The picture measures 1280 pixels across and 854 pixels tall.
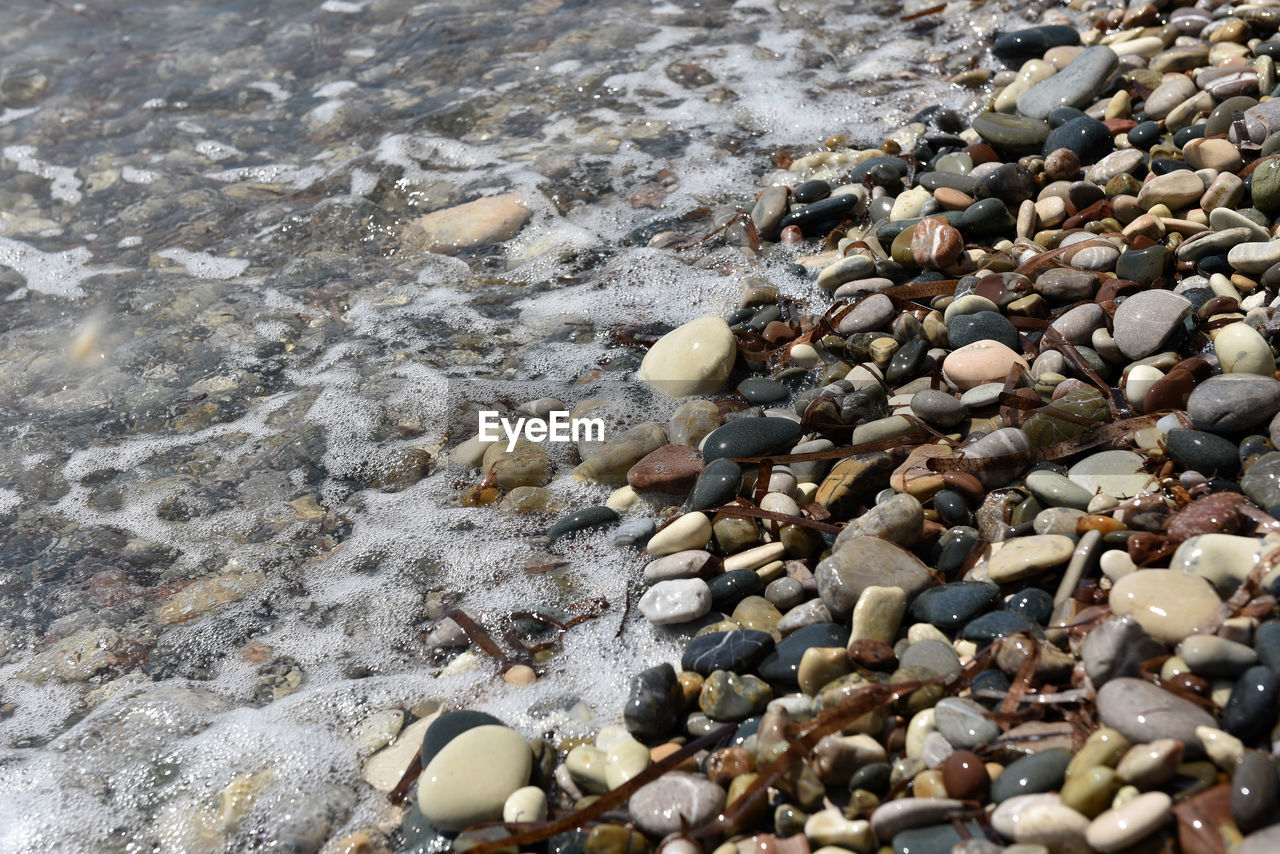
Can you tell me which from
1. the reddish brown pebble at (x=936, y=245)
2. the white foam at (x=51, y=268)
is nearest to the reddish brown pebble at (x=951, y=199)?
the reddish brown pebble at (x=936, y=245)

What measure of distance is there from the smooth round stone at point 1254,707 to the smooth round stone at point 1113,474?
70 cm

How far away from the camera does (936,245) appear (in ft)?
10.4

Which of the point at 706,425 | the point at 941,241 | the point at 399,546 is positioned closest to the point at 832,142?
the point at 941,241

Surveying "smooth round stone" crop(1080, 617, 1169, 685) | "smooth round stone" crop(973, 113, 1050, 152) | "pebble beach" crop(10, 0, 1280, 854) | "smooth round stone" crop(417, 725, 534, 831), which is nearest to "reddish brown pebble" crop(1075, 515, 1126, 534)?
"pebble beach" crop(10, 0, 1280, 854)

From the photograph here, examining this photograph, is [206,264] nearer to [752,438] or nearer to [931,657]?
[752,438]

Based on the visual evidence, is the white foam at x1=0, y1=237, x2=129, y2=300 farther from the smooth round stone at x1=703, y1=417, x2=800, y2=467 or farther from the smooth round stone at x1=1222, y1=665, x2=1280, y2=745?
the smooth round stone at x1=1222, y1=665, x2=1280, y2=745

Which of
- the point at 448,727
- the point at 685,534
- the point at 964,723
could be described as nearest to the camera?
the point at 964,723

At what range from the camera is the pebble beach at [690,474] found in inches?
71.6

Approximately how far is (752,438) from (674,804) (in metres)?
1.19

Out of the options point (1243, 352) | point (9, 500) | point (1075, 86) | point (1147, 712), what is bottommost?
point (9, 500)

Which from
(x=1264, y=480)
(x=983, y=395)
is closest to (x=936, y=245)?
(x=983, y=395)

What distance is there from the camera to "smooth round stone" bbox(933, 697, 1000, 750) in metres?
1.75

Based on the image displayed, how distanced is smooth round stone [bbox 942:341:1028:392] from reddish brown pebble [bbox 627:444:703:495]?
2.74ft

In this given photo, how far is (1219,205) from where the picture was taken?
294 centimetres
